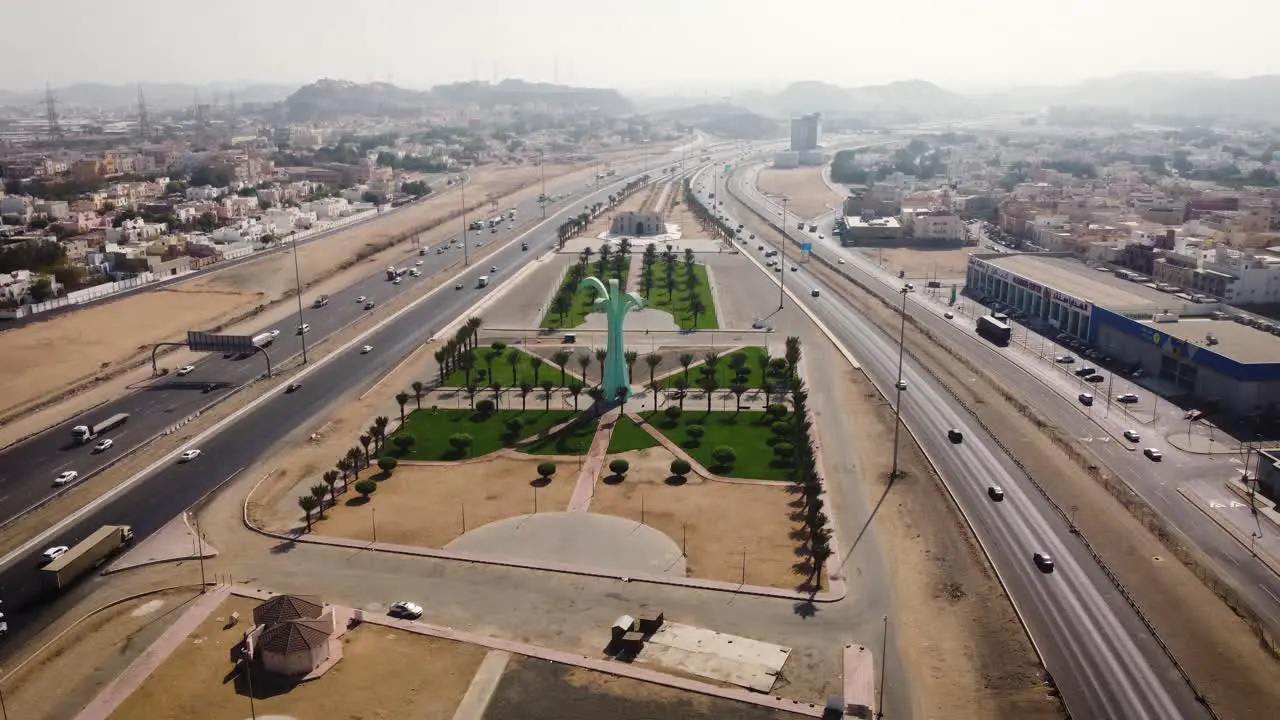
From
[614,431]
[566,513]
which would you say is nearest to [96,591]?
[566,513]

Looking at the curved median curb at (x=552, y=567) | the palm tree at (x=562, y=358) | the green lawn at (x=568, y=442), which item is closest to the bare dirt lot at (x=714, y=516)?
the curved median curb at (x=552, y=567)

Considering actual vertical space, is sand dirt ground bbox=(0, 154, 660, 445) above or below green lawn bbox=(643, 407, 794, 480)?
above

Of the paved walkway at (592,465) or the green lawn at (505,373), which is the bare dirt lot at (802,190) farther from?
the paved walkway at (592,465)

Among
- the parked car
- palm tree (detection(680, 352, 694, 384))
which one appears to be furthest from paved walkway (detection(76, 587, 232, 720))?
palm tree (detection(680, 352, 694, 384))

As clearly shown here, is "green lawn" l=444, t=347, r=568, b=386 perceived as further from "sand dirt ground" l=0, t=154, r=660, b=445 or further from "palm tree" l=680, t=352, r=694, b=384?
"sand dirt ground" l=0, t=154, r=660, b=445

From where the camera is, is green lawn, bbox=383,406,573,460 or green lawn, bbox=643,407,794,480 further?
green lawn, bbox=383,406,573,460
